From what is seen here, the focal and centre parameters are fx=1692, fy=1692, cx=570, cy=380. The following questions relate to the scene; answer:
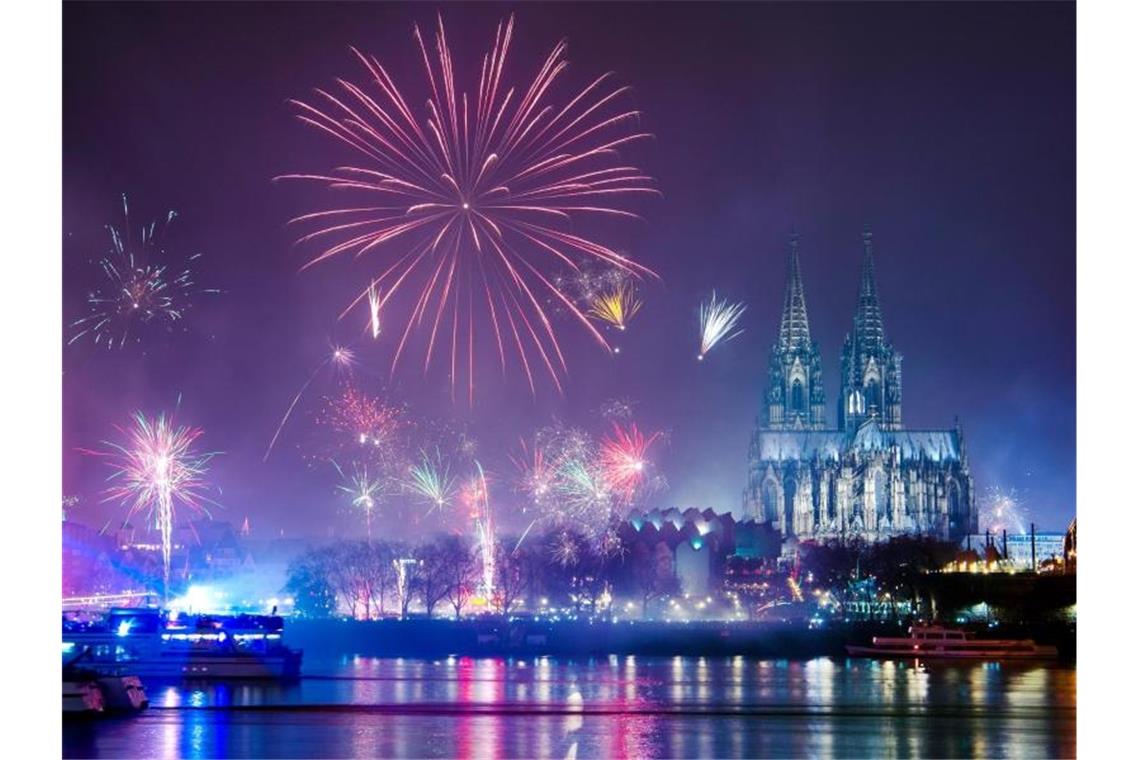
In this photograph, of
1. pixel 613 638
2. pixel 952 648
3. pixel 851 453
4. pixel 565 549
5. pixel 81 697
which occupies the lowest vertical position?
pixel 613 638

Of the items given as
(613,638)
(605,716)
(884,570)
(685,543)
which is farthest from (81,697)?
(685,543)

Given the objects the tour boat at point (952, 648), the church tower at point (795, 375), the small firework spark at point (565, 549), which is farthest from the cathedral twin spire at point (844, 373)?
the tour boat at point (952, 648)

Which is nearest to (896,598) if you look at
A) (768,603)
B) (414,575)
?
(768,603)

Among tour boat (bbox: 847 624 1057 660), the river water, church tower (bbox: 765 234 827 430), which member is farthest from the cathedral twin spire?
the river water

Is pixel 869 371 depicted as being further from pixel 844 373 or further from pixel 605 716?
pixel 605 716

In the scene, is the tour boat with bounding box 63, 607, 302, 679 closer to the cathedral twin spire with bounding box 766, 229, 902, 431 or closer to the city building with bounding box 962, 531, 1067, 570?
the city building with bounding box 962, 531, 1067, 570
